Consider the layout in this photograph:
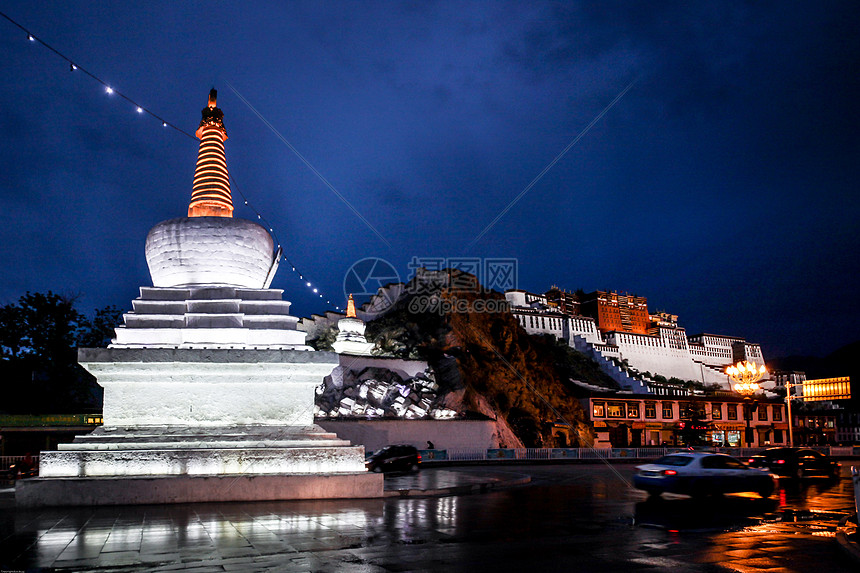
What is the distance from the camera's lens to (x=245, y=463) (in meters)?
15.8

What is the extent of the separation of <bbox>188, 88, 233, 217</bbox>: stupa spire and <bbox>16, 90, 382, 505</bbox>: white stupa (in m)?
1.01

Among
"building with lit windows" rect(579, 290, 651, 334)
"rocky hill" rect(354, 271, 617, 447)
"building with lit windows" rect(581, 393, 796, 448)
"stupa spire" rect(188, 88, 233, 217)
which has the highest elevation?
"building with lit windows" rect(579, 290, 651, 334)

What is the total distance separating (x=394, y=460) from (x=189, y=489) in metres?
12.9

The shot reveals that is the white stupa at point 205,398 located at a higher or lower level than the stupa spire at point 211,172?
lower

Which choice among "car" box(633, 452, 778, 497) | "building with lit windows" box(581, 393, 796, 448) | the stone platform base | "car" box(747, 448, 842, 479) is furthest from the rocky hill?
the stone platform base

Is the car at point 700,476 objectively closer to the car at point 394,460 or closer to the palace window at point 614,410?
the car at point 394,460

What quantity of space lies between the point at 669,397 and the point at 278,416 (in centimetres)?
4644

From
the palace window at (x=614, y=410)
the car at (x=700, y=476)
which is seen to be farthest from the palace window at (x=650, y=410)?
the car at (x=700, y=476)

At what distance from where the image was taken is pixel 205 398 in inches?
663

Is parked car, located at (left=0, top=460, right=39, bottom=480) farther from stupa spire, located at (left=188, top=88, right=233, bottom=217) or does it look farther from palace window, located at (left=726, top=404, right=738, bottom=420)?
palace window, located at (left=726, top=404, right=738, bottom=420)

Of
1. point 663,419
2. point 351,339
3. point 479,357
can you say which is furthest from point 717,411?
point 351,339

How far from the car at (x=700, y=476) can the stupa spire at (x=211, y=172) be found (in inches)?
565

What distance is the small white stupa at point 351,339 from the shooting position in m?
46.6

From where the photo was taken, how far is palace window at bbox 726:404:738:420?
58.0 metres
